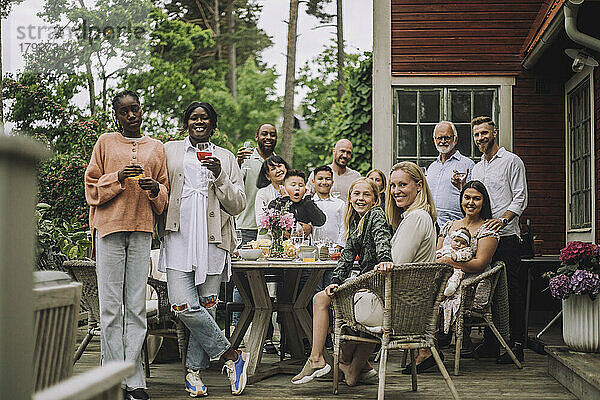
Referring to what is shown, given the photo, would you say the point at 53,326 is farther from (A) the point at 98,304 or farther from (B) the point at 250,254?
(B) the point at 250,254

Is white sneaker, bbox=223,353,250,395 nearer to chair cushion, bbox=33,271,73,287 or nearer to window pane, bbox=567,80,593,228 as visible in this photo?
chair cushion, bbox=33,271,73,287

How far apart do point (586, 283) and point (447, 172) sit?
196 centimetres

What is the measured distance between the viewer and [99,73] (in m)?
21.3

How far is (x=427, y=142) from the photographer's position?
8680 millimetres

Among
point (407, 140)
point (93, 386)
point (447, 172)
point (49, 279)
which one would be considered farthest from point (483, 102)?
point (93, 386)

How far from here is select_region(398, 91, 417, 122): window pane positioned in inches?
342

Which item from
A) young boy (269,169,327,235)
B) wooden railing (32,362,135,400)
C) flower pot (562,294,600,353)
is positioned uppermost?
young boy (269,169,327,235)

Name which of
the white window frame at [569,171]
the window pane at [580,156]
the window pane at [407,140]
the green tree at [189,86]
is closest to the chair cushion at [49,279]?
the white window frame at [569,171]

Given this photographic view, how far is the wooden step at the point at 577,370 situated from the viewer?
446cm

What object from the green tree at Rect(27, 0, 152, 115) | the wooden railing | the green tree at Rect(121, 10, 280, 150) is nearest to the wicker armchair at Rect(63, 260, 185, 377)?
the wooden railing

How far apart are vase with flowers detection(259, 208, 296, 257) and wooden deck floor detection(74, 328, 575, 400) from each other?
0.89 meters

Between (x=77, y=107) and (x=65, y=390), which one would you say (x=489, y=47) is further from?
(x=77, y=107)

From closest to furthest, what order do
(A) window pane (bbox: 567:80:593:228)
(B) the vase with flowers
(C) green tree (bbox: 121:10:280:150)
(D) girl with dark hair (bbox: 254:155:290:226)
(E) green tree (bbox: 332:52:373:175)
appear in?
(B) the vase with flowers
(D) girl with dark hair (bbox: 254:155:290:226)
(A) window pane (bbox: 567:80:593:228)
(E) green tree (bbox: 332:52:373:175)
(C) green tree (bbox: 121:10:280:150)

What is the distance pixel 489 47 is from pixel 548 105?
0.87 metres
